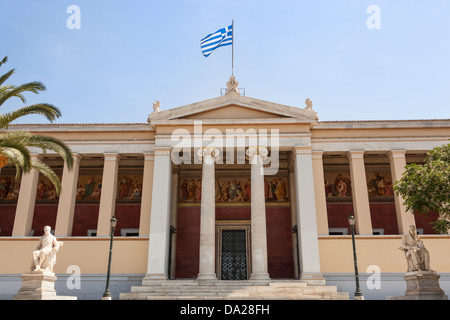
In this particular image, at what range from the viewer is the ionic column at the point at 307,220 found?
1966 centimetres

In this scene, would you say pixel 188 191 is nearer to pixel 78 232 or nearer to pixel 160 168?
pixel 160 168

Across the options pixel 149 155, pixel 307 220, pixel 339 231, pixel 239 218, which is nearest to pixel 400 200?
pixel 339 231

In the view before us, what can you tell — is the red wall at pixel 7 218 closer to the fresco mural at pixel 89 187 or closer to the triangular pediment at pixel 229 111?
the fresco mural at pixel 89 187

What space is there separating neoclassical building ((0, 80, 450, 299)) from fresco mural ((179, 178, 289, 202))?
65mm

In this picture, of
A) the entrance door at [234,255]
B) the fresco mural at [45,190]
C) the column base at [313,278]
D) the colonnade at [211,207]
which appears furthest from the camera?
the fresco mural at [45,190]

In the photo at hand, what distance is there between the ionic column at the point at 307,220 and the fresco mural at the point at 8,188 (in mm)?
17357

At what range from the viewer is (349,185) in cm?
2514

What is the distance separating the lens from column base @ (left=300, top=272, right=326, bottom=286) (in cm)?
1922

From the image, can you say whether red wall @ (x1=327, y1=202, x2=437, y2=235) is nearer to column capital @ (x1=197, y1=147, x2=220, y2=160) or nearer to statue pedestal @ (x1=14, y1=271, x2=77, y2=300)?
column capital @ (x1=197, y1=147, x2=220, y2=160)

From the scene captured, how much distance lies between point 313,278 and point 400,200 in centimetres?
630

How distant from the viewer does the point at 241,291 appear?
17969 mm

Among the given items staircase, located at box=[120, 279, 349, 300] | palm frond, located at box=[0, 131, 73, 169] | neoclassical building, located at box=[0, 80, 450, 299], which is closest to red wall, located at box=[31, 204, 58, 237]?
neoclassical building, located at box=[0, 80, 450, 299]

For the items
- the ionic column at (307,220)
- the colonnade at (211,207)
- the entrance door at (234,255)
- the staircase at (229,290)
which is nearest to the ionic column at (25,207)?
the colonnade at (211,207)

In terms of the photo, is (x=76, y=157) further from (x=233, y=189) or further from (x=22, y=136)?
(x=233, y=189)
